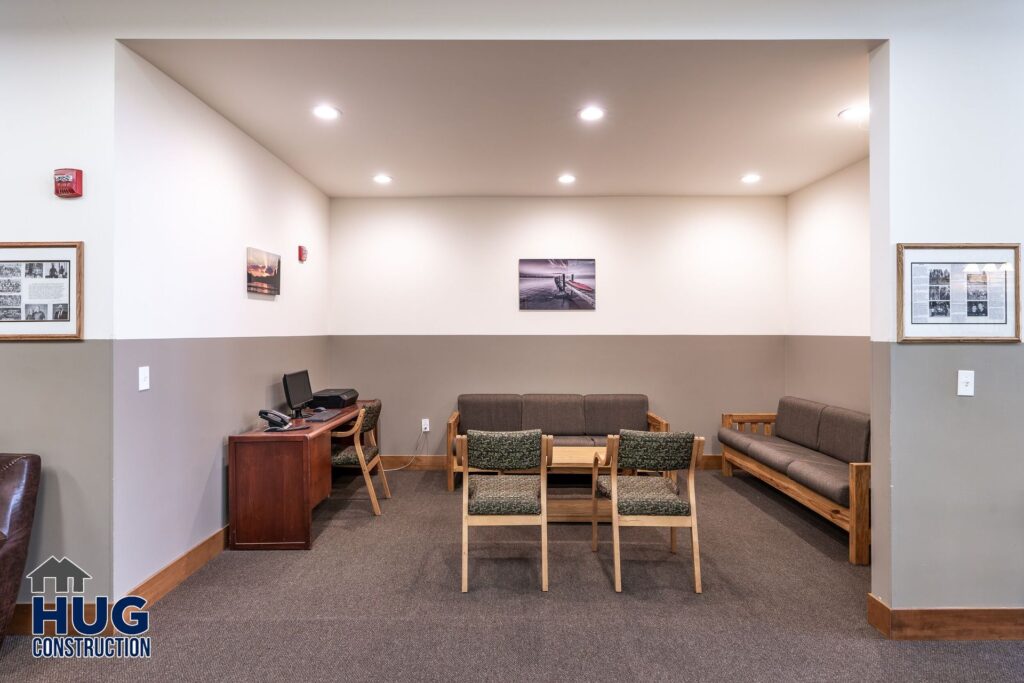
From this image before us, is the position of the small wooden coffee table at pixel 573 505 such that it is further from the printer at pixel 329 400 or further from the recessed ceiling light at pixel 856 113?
the recessed ceiling light at pixel 856 113

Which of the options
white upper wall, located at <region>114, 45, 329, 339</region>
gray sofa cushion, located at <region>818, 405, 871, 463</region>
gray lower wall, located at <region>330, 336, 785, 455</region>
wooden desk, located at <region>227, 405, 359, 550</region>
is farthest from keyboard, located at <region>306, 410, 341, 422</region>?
gray sofa cushion, located at <region>818, 405, 871, 463</region>

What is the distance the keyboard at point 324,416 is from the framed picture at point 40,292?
5.73 ft

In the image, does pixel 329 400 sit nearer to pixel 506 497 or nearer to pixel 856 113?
pixel 506 497

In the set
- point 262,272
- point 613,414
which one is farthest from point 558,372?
point 262,272

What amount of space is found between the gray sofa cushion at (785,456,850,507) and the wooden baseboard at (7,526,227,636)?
417 centimetres

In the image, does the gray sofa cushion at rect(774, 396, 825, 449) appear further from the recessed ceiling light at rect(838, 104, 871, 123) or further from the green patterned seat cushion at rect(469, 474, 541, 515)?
the green patterned seat cushion at rect(469, 474, 541, 515)

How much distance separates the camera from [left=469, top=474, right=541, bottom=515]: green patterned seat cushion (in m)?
2.81

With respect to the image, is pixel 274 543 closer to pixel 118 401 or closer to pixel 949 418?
pixel 118 401

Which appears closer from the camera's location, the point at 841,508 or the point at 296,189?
the point at 841,508

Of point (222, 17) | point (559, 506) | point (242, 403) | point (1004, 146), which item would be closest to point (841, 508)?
point (559, 506)

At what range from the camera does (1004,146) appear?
237 cm

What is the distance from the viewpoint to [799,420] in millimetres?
4566

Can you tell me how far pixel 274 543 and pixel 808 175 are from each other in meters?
5.40

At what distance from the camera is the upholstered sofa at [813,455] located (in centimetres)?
317
